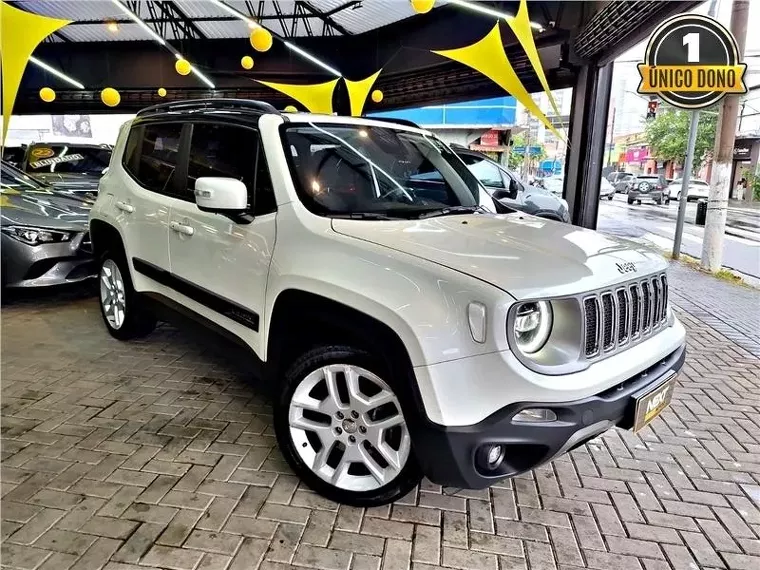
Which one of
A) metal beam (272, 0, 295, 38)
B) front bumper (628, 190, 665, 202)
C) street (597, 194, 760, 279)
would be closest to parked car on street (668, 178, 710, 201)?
front bumper (628, 190, 665, 202)

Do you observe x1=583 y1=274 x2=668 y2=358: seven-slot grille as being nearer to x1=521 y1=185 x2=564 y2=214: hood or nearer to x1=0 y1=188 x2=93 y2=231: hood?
x1=0 y1=188 x2=93 y2=231: hood

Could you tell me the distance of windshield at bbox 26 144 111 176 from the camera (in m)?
8.92

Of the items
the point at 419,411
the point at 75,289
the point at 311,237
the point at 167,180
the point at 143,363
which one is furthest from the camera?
the point at 75,289

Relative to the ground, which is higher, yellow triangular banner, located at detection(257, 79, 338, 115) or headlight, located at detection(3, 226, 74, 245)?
yellow triangular banner, located at detection(257, 79, 338, 115)

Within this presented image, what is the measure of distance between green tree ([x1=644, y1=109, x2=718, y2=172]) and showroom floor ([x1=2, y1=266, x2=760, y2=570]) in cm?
2778

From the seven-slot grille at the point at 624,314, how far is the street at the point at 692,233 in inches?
287

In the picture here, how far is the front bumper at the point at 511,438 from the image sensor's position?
6.15ft

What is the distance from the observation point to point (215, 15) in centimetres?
1326

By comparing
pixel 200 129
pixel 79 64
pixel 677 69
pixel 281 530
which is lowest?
pixel 281 530

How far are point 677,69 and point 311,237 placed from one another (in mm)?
7740

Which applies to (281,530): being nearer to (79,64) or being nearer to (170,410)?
(170,410)

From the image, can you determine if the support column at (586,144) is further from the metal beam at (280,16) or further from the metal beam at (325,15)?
the metal beam at (280,16)

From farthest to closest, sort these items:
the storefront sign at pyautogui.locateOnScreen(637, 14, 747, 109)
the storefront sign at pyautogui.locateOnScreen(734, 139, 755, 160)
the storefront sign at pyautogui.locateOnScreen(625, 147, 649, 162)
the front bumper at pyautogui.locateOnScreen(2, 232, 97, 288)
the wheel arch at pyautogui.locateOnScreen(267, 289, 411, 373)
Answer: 1. the storefront sign at pyautogui.locateOnScreen(625, 147, 649, 162)
2. the storefront sign at pyautogui.locateOnScreen(734, 139, 755, 160)
3. the storefront sign at pyautogui.locateOnScreen(637, 14, 747, 109)
4. the front bumper at pyautogui.locateOnScreen(2, 232, 97, 288)
5. the wheel arch at pyautogui.locateOnScreen(267, 289, 411, 373)

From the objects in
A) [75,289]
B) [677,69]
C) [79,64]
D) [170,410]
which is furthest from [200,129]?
[79,64]
